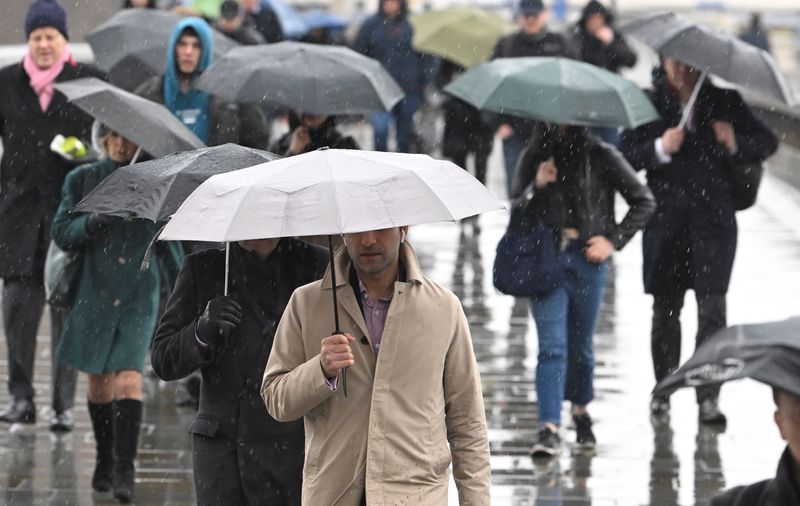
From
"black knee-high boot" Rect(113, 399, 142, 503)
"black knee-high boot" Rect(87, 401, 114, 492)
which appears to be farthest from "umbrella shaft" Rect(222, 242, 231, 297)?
"black knee-high boot" Rect(87, 401, 114, 492)

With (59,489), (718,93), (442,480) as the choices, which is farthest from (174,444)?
(442,480)

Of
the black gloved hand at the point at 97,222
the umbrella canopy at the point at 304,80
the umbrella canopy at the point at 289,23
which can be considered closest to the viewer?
the black gloved hand at the point at 97,222

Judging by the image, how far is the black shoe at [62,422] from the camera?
9156 millimetres

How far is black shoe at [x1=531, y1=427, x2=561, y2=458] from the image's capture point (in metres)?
8.65

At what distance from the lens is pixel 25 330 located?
942 centimetres

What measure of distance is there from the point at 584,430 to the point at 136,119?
299 cm

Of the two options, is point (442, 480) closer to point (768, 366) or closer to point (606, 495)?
point (768, 366)

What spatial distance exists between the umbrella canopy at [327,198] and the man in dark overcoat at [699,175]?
450 centimetres

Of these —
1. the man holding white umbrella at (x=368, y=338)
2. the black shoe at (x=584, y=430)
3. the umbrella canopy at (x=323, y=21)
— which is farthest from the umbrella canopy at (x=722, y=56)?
the umbrella canopy at (x=323, y=21)

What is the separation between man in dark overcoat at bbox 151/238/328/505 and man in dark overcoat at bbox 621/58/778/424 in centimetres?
421

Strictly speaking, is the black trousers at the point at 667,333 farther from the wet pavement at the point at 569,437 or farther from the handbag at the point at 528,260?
the handbag at the point at 528,260

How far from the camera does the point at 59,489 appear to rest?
8008 mm

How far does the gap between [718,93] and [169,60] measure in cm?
291

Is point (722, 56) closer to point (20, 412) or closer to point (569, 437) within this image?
point (569, 437)
